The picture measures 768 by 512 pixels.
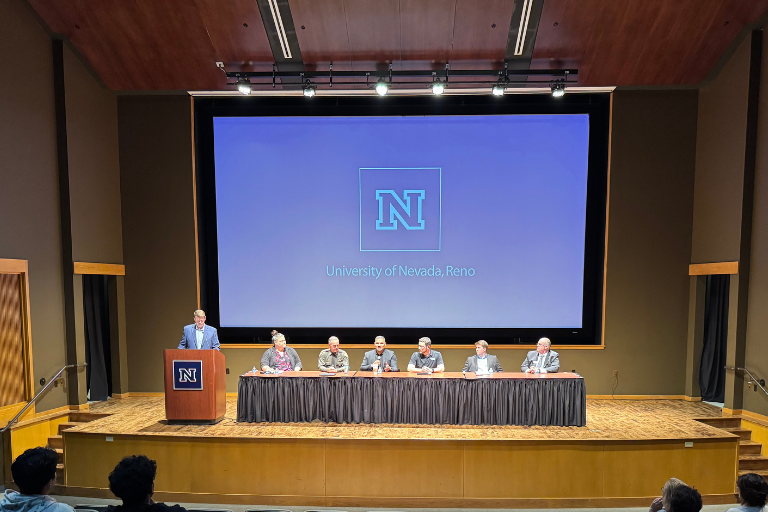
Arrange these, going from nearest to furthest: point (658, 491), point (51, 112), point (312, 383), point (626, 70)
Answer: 1. point (658, 491)
2. point (312, 383)
3. point (51, 112)
4. point (626, 70)

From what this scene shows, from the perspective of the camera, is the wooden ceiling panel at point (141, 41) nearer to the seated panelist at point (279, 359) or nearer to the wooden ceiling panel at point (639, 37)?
the seated panelist at point (279, 359)

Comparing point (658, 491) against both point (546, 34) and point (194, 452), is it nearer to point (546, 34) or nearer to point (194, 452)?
Answer: point (194, 452)

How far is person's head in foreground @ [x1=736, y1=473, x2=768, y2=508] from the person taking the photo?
96.6 inches

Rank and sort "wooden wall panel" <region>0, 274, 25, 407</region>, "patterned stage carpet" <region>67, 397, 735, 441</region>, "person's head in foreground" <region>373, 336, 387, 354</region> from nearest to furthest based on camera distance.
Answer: "patterned stage carpet" <region>67, 397, 735, 441</region>
"wooden wall panel" <region>0, 274, 25, 407</region>
"person's head in foreground" <region>373, 336, 387, 354</region>

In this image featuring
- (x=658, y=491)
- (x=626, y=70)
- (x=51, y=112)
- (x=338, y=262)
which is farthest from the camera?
(x=338, y=262)

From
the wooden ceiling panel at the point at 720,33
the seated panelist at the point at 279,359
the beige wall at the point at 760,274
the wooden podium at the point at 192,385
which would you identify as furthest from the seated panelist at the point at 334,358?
the wooden ceiling panel at the point at 720,33

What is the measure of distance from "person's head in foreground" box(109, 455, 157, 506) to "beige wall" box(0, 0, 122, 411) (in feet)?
16.3

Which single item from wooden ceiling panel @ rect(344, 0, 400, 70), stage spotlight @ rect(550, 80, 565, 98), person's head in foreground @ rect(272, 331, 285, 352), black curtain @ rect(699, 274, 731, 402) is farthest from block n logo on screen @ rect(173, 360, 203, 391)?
black curtain @ rect(699, 274, 731, 402)

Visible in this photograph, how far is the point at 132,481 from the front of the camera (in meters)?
2.02

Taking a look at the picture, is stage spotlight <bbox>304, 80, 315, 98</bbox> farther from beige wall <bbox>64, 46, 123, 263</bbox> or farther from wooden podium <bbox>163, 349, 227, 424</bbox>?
wooden podium <bbox>163, 349, 227, 424</bbox>

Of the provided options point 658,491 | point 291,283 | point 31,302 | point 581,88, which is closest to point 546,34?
point 581,88

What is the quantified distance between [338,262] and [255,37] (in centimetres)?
354

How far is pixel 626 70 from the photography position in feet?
22.2

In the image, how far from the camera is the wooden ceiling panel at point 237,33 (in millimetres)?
6102
